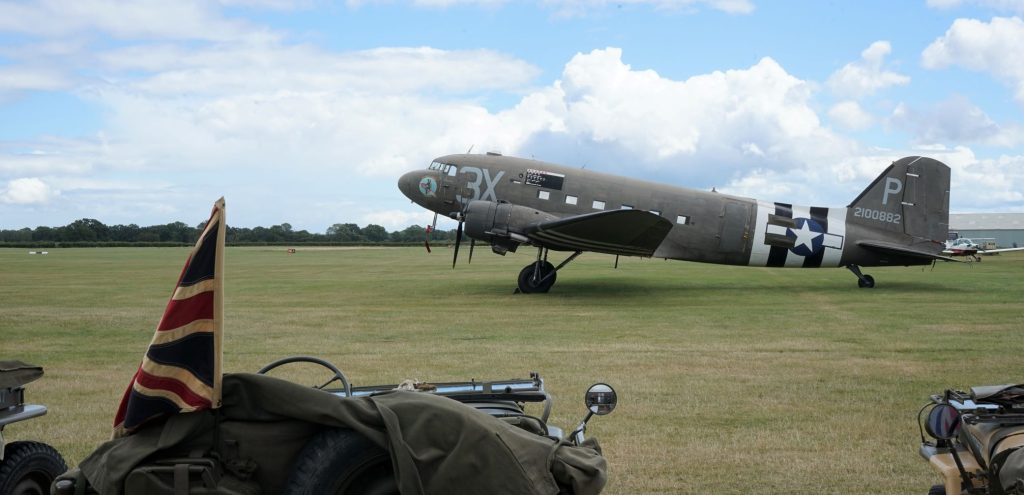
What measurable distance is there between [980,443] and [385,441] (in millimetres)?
2943

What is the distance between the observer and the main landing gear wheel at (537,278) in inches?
906

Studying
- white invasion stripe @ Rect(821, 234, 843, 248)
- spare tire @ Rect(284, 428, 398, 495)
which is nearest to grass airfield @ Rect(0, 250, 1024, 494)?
white invasion stripe @ Rect(821, 234, 843, 248)

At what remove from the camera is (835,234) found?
23.9 m

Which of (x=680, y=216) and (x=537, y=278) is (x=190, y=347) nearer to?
(x=537, y=278)

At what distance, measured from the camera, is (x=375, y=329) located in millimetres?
15625

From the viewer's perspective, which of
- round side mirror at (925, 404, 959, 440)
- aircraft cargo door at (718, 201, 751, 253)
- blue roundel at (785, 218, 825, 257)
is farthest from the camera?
blue roundel at (785, 218, 825, 257)

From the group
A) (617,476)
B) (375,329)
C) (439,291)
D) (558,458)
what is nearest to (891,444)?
(617,476)

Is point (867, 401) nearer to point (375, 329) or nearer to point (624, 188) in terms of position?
point (375, 329)

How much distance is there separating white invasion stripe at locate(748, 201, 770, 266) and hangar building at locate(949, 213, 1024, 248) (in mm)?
97037

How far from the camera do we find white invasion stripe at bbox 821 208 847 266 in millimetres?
23859

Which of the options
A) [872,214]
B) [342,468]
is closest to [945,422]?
[342,468]

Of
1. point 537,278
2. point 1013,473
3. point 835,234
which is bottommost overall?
point 1013,473

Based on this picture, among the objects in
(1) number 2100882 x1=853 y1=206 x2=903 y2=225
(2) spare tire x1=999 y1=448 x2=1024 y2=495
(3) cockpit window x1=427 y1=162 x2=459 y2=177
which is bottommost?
(2) spare tire x1=999 y1=448 x2=1024 y2=495

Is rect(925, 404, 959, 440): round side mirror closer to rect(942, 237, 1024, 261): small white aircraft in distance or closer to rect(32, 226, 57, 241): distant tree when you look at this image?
rect(942, 237, 1024, 261): small white aircraft in distance
